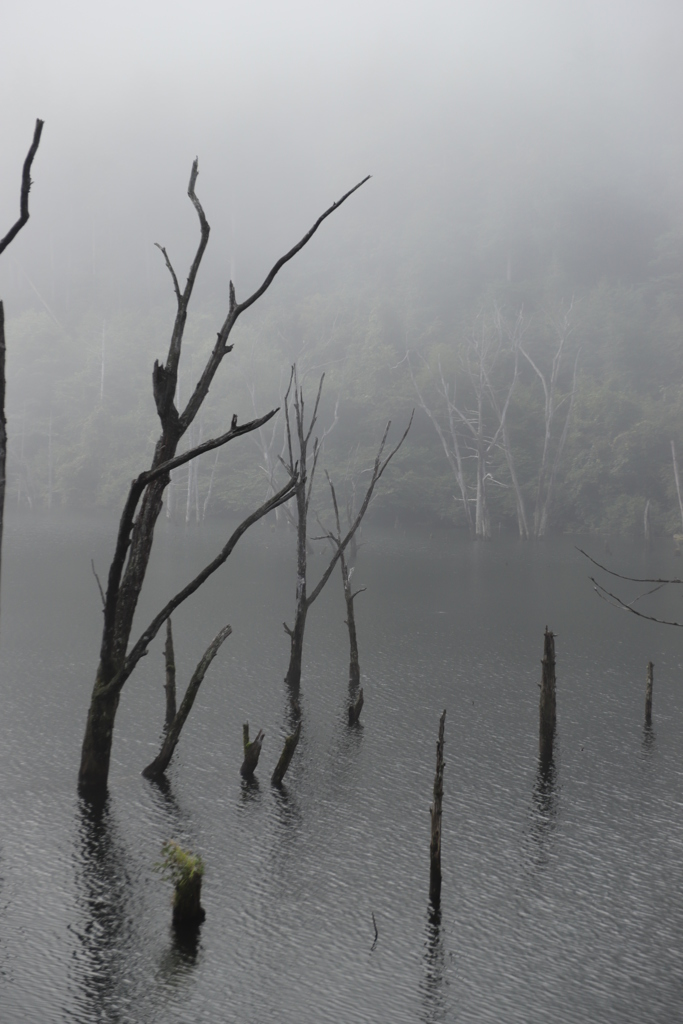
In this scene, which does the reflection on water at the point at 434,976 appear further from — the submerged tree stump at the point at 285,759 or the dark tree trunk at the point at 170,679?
the dark tree trunk at the point at 170,679

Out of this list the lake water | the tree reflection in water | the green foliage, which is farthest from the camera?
the tree reflection in water

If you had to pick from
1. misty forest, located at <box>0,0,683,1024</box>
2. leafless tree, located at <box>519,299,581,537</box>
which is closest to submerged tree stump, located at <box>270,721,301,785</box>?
misty forest, located at <box>0,0,683,1024</box>

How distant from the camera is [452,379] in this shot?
7431 centimetres

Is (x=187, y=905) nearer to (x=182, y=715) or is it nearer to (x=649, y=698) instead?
(x=182, y=715)

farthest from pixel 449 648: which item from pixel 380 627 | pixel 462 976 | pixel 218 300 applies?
pixel 218 300

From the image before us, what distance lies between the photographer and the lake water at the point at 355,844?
9.93 meters

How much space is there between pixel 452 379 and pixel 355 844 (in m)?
63.3

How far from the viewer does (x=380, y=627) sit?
30672 millimetres

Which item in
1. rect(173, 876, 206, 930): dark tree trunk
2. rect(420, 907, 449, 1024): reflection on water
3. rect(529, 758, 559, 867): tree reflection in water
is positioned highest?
rect(529, 758, 559, 867): tree reflection in water

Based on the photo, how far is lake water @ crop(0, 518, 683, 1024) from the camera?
9930mm

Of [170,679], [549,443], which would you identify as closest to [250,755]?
[170,679]

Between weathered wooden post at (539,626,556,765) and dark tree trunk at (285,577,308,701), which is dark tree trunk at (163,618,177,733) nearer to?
dark tree trunk at (285,577,308,701)

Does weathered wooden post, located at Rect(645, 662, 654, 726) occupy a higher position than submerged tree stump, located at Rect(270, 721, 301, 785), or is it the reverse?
weathered wooden post, located at Rect(645, 662, 654, 726)

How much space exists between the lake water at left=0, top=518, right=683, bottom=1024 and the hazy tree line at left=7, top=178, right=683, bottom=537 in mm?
38619
